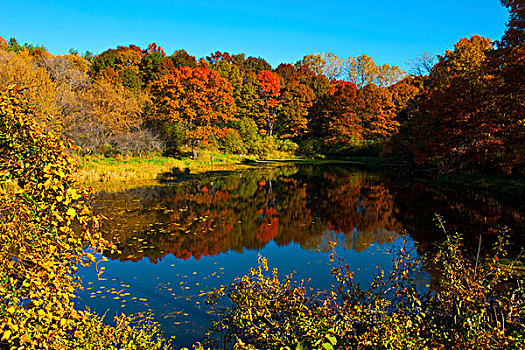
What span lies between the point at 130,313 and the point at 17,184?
4799mm

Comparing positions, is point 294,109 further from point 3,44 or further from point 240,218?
point 3,44

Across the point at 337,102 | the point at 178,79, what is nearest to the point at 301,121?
the point at 337,102

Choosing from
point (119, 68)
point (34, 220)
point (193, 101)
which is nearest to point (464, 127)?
point (34, 220)

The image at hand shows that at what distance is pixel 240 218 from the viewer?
16.3 meters

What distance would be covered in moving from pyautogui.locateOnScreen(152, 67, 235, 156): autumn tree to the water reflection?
18.6 m

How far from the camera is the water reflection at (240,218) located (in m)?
12.4

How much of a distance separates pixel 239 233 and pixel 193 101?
33.4 meters

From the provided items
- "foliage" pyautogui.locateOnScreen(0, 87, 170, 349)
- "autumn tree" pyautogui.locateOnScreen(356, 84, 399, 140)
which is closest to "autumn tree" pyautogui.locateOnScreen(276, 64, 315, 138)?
"autumn tree" pyautogui.locateOnScreen(356, 84, 399, 140)

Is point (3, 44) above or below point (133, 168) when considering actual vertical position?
above

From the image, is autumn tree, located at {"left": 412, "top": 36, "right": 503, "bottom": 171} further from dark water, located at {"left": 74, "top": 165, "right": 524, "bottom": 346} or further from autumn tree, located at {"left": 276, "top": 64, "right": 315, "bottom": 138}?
autumn tree, located at {"left": 276, "top": 64, "right": 315, "bottom": 138}

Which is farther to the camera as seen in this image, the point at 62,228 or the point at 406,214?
the point at 406,214

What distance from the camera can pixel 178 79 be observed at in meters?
43.8

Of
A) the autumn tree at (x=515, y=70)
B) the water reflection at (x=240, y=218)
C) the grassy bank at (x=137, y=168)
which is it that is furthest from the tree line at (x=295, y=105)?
the water reflection at (x=240, y=218)

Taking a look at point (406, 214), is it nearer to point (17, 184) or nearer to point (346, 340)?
point (346, 340)
